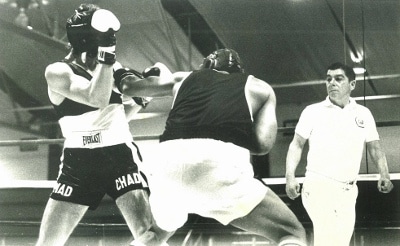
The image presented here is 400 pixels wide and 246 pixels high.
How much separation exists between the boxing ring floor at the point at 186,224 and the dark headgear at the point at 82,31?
68cm

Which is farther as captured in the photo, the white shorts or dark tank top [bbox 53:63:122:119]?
dark tank top [bbox 53:63:122:119]

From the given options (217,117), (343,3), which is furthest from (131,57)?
(343,3)

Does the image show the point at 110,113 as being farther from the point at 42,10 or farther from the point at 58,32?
the point at 42,10

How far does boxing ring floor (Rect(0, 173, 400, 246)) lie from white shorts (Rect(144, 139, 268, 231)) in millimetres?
600

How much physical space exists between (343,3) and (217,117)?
0.89 meters

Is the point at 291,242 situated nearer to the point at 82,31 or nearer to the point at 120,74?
the point at 120,74

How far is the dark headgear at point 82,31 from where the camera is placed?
1.95 m

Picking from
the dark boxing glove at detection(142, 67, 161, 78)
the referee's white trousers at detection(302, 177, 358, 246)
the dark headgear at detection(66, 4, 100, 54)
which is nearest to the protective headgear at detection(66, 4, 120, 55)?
the dark headgear at detection(66, 4, 100, 54)

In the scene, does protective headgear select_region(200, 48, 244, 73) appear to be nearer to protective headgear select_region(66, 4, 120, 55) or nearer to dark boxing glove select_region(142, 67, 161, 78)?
dark boxing glove select_region(142, 67, 161, 78)

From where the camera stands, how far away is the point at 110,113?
1958 millimetres

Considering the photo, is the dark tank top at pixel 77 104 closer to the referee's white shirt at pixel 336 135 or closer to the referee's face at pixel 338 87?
the referee's white shirt at pixel 336 135

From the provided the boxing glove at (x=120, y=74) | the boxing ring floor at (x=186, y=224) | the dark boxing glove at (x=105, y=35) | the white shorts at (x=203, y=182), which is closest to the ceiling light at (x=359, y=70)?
the boxing ring floor at (x=186, y=224)

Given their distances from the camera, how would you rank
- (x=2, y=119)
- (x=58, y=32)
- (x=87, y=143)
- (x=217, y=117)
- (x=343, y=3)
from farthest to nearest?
(x=2, y=119), (x=58, y=32), (x=343, y=3), (x=87, y=143), (x=217, y=117)

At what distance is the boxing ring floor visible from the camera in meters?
1.99
